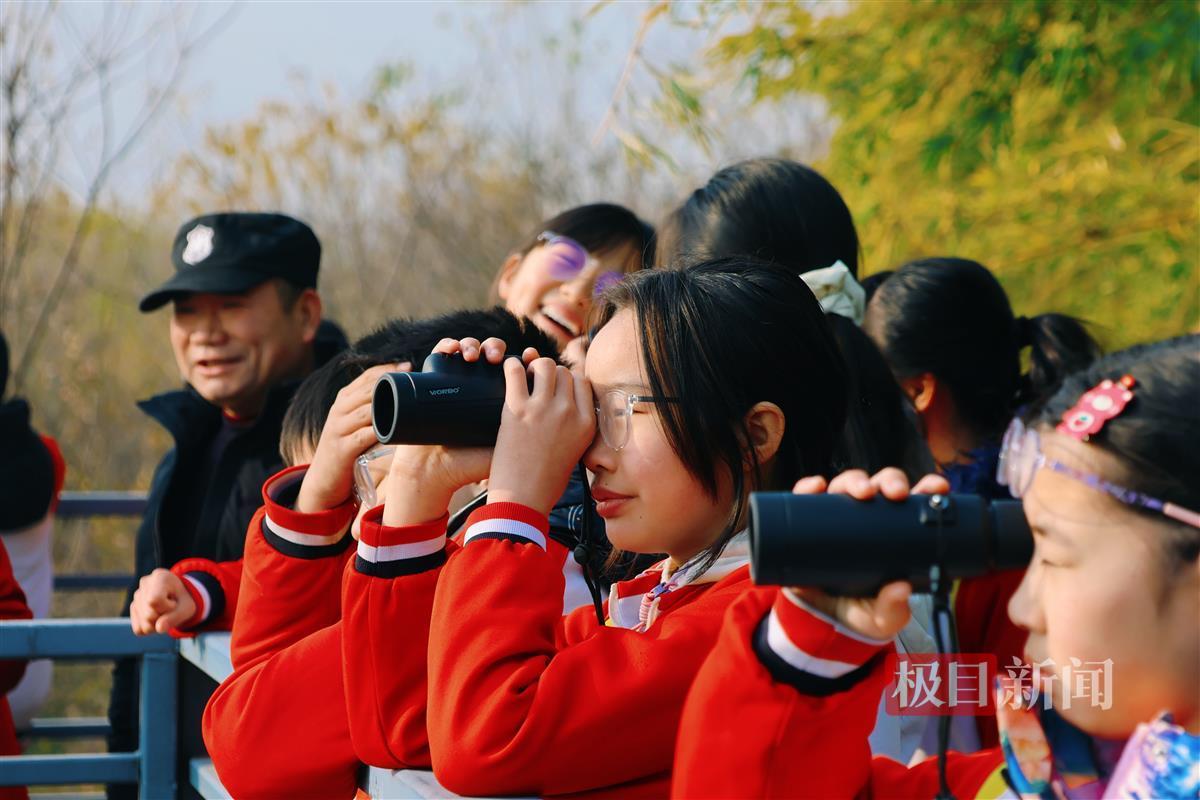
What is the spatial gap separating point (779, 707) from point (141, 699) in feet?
5.33

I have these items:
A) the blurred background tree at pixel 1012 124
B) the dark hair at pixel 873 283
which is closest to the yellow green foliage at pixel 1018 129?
the blurred background tree at pixel 1012 124

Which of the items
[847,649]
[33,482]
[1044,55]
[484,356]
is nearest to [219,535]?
[33,482]

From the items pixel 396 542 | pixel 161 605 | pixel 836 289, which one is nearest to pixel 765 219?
pixel 836 289

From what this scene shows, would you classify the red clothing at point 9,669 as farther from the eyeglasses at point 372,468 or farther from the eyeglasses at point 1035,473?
the eyeglasses at point 1035,473

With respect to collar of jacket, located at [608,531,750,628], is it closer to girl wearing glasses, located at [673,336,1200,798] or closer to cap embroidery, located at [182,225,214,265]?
girl wearing glasses, located at [673,336,1200,798]

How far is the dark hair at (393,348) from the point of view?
2.41 m

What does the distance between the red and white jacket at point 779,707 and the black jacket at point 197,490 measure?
1886 mm

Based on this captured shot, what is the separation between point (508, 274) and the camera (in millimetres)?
3385

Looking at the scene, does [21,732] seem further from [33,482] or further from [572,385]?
[572,385]

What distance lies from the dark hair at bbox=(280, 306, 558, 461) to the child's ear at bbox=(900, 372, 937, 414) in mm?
918

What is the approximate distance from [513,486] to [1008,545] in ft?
2.07

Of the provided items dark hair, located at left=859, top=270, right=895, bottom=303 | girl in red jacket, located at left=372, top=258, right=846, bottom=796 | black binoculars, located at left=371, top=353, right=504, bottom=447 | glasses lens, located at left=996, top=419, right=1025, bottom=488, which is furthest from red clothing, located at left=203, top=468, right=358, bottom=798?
dark hair, located at left=859, top=270, right=895, bottom=303

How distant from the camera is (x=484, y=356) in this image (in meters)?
1.90

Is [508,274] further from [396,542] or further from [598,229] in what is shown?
[396,542]
